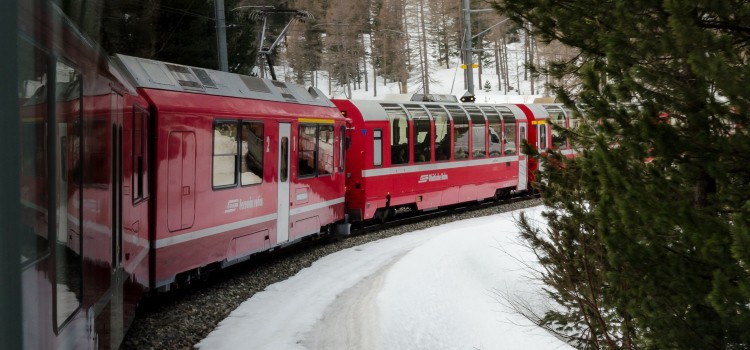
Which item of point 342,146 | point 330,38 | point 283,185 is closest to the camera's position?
point 283,185

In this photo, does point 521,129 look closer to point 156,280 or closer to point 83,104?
point 156,280

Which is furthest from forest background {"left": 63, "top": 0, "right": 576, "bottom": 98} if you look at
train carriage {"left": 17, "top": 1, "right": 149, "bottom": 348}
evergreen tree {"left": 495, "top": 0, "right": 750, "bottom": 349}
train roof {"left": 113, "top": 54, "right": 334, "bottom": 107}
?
evergreen tree {"left": 495, "top": 0, "right": 750, "bottom": 349}

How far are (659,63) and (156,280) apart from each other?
610cm

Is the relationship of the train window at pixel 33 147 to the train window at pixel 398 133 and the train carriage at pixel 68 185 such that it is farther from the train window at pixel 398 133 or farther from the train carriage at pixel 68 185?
the train window at pixel 398 133

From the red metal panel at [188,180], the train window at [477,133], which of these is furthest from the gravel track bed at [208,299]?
the train window at [477,133]

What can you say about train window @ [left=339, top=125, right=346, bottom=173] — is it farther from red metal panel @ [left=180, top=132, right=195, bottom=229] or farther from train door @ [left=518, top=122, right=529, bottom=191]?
train door @ [left=518, top=122, right=529, bottom=191]

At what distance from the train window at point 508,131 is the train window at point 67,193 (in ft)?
56.6

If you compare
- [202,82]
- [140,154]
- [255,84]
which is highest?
[255,84]

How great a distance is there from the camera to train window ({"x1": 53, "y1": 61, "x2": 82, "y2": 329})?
11.3 ft

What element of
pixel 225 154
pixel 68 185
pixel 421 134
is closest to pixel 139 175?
pixel 225 154

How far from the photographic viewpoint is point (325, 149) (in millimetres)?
13500

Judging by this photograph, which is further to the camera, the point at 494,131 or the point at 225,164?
the point at 494,131

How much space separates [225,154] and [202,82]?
38.2 inches

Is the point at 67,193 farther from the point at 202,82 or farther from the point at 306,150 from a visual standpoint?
the point at 306,150
